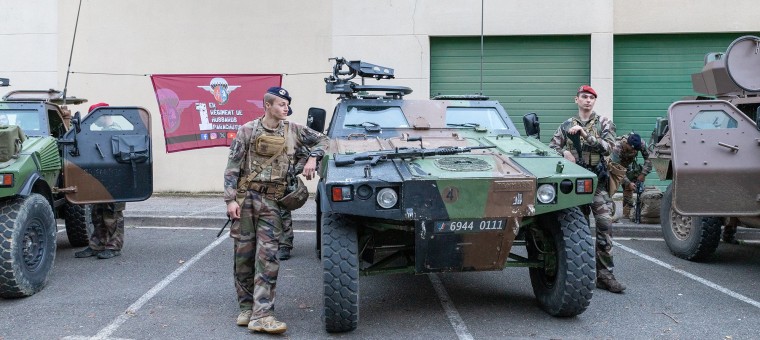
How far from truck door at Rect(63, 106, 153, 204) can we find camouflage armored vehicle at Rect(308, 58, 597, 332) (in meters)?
2.58

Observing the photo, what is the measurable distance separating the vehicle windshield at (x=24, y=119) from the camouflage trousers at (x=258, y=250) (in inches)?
141

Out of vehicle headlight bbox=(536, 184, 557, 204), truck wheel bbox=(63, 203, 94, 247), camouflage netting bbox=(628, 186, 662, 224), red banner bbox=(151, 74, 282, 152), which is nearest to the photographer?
vehicle headlight bbox=(536, 184, 557, 204)

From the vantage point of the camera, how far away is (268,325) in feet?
15.3

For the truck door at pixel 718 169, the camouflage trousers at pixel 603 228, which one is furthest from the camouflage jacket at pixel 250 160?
the truck door at pixel 718 169

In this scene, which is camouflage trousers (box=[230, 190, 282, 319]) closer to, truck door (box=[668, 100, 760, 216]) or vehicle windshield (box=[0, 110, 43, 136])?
truck door (box=[668, 100, 760, 216])

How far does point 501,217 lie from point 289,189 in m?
1.51

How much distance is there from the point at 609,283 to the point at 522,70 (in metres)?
7.11

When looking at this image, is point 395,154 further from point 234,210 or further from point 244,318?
point 244,318

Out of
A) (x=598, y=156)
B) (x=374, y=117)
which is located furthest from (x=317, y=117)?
(x=598, y=156)

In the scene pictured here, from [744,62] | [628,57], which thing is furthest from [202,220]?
[628,57]

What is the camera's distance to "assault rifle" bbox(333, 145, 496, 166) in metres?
4.87

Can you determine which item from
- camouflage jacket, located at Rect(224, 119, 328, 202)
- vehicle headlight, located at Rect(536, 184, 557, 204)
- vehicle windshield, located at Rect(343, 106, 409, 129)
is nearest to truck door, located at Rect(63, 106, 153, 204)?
vehicle windshield, located at Rect(343, 106, 409, 129)

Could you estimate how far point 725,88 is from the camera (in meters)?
7.70

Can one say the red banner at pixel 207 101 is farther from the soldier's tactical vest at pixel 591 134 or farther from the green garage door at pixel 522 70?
the soldier's tactical vest at pixel 591 134
